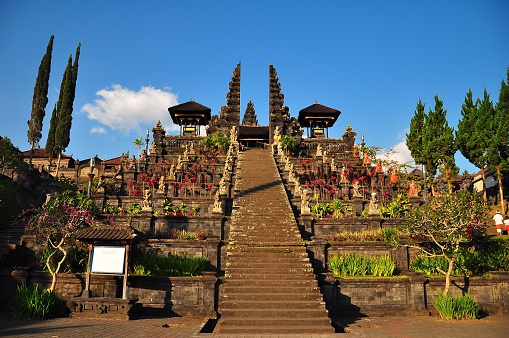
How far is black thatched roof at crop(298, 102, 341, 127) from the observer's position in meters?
44.3

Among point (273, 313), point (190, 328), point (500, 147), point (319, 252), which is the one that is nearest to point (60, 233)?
point (190, 328)

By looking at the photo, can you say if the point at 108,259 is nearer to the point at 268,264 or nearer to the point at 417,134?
the point at 268,264

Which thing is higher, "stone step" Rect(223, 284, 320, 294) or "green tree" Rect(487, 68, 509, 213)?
"green tree" Rect(487, 68, 509, 213)

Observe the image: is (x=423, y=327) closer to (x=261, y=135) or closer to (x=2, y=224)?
(x=2, y=224)

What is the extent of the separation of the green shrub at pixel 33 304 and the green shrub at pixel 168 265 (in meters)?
2.97

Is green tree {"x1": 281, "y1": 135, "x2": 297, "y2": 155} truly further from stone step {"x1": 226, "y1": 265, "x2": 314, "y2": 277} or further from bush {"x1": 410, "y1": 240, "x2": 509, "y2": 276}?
stone step {"x1": 226, "y1": 265, "x2": 314, "y2": 277}

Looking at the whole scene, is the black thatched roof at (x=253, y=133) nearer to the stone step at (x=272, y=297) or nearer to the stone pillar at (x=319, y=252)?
the stone pillar at (x=319, y=252)

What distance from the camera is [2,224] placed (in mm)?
19359

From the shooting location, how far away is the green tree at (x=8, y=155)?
26859 mm

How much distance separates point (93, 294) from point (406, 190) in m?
19.6

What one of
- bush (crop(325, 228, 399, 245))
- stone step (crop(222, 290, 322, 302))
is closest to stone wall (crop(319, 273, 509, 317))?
stone step (crop(222, 290, 322, 302))

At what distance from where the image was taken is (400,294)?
13.7m

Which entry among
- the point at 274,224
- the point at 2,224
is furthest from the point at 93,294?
the point at 2,224

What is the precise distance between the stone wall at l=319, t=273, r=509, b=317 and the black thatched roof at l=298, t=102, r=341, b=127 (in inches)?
1264
